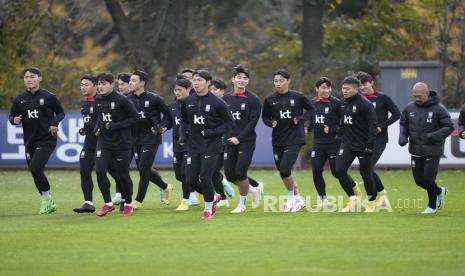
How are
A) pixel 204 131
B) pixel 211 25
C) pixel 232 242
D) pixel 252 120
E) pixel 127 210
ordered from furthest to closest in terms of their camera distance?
1. pixel 211 25
2. pixel 252 120
3. pixel 127 210
4. pixel 204 131
5. pixel 232 242

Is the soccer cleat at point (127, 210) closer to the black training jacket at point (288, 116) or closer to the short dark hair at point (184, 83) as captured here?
the short dark hair at point (184, 83)

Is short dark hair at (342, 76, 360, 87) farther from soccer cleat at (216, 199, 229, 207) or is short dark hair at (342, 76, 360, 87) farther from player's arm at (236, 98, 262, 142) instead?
soccer cleat at (216, 199, 229, 207)

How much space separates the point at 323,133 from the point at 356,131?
1116mm

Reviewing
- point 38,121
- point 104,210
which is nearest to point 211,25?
point 38,121

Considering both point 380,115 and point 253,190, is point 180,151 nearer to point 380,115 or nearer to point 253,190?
point 253,190

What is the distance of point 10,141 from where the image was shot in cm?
2989

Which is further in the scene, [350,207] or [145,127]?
[145,127]

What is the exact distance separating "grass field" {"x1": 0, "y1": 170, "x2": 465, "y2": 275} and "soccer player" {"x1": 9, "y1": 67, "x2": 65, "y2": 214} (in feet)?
2.12

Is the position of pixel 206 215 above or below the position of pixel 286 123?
below

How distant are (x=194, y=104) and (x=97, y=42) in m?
37.8

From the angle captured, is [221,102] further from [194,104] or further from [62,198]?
[62,198]

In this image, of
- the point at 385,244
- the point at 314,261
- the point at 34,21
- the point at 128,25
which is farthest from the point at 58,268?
the point at 128,25

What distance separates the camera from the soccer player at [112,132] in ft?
58.5

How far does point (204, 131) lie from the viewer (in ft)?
56.1
